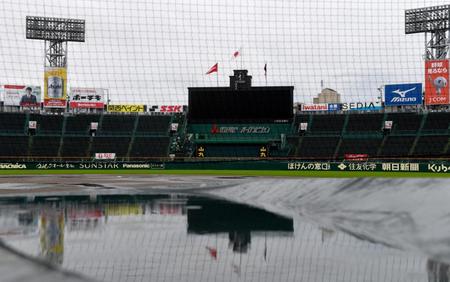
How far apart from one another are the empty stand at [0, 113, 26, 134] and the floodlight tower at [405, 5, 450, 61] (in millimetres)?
54235

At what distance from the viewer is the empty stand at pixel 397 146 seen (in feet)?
188

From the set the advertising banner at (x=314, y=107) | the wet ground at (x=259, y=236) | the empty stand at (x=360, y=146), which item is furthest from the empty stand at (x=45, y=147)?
the wet ground at (x=259, y=236)

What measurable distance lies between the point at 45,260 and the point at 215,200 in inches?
415

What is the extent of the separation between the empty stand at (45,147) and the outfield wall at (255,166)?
14.7 feet

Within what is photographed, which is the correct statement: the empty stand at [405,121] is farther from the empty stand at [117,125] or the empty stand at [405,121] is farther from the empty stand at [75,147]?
the empty stand at [75,147]

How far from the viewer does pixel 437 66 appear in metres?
64.1

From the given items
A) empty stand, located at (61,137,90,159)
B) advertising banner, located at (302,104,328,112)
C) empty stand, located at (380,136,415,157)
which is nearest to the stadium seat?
empty stand, located at (380,136,415,157)

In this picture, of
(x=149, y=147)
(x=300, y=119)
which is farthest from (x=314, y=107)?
(x=149, y=147)

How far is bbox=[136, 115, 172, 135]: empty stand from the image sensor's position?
66688 mm

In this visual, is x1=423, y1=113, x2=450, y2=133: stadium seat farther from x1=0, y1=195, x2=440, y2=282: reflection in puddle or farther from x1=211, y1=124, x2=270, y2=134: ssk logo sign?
x1=0, y1=195, x2=440, y2=282: reflection in puddle

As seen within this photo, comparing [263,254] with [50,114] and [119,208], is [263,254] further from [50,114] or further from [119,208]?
[50,114]

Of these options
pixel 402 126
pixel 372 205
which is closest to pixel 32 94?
pixel 402 126

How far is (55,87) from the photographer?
6681 cm

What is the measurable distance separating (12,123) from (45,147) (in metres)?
7.03
